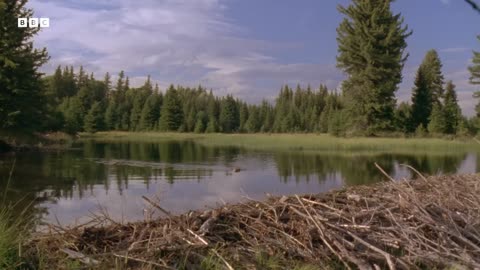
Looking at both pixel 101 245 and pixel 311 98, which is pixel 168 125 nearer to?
pixel 311 98

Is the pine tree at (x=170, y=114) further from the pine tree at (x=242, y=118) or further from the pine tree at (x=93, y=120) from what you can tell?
the pine tree at (x=242, y=118)

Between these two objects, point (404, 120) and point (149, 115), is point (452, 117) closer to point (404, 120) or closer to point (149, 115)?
point (404, 120)

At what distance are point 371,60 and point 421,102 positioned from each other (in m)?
8.90

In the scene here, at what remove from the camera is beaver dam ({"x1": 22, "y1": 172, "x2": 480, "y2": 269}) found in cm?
400

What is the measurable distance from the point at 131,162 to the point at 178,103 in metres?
54.0

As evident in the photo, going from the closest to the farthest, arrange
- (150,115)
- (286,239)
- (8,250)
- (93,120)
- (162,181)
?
(8,250) → (286,239) → (162,181) → (93,120) → (150,115)

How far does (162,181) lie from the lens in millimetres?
16281

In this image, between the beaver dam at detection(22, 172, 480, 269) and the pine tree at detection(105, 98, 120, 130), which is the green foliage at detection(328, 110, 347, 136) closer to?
the beaver dam at detection(22, 172, 480, 269)

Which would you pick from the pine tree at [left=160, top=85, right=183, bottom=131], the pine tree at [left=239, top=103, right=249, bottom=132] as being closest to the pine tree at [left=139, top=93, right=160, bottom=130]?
the pine tree at [left=160, top=85, right=183, bottom=131]

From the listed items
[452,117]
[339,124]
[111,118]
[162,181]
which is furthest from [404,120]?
[111,118]

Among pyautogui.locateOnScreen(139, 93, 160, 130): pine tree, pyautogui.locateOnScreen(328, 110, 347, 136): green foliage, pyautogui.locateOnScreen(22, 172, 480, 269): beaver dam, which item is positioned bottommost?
pyautogui.locateOnScreen(22, 172, 480, 269): beaver dam

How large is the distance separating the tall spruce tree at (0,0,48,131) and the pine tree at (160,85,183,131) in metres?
43.9

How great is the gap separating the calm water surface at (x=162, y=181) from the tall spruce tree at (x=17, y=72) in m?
4.31

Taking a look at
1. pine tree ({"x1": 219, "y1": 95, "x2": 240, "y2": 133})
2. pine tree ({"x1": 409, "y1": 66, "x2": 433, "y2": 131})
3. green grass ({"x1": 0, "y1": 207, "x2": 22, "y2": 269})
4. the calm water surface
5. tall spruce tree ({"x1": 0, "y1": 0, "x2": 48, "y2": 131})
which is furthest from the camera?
pine tree ({"x1": 219, "y1": 95, "x2": 240, "y2": 133})
